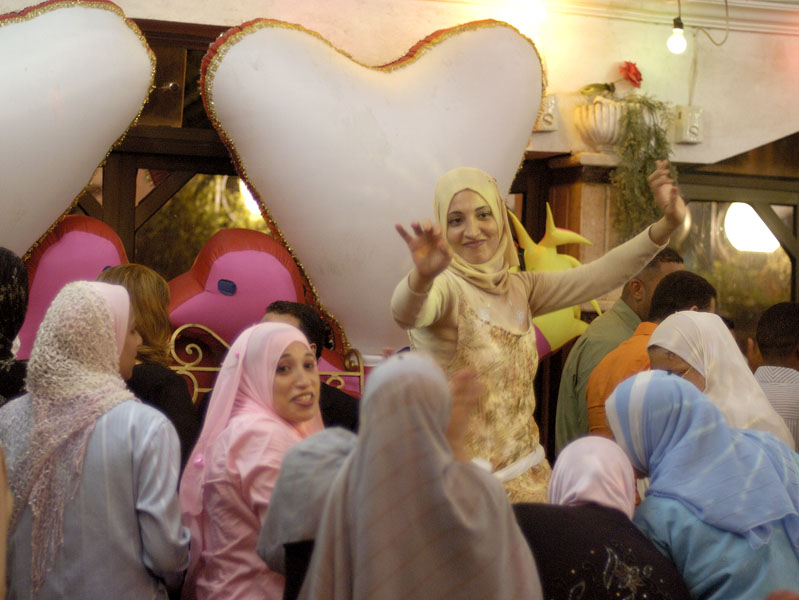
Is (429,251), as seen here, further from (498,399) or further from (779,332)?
(779,332)

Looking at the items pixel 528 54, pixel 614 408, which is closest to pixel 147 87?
pixel 528 54

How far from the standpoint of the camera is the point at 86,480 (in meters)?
2.10

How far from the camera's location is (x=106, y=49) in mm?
3406

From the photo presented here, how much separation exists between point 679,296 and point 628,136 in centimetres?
115

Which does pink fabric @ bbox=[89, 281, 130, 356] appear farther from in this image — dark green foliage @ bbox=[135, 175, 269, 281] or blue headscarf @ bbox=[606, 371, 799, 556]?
dark green foliage @ bbox=[135, 175, 269, 281]

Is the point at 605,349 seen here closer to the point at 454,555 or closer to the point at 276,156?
the point at 276,156

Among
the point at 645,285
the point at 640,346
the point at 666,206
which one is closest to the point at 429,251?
the point at 666,206

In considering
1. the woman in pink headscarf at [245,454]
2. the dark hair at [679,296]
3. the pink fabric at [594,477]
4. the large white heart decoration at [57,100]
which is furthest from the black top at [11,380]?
the dark hair at [679,296]

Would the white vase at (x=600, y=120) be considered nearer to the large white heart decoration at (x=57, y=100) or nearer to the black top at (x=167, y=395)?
the large white heart decoration at (x=57, y=100)

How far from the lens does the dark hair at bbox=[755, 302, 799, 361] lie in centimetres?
341

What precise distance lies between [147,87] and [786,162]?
11.2ft

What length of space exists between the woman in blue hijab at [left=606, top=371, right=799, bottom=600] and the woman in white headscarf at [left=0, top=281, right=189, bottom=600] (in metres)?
0.97

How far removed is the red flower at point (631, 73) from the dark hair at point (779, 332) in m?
1.37

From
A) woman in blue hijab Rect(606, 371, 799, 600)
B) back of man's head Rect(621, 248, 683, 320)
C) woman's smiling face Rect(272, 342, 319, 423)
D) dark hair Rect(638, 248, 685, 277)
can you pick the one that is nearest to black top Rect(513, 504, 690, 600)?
woman in blue hijab Rect(606, 371, 799, 600)
